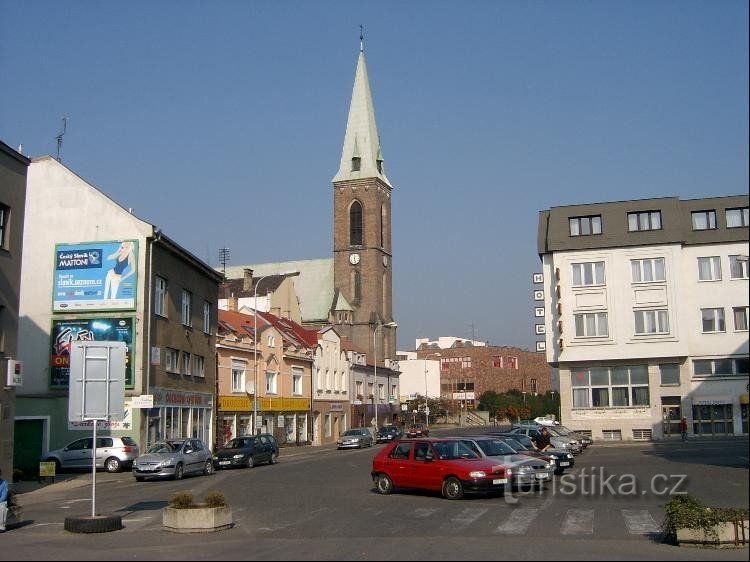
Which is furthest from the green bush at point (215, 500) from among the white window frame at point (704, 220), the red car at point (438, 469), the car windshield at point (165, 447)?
the white window frame at point (704, 220)

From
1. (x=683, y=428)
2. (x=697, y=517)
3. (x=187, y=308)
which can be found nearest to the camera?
(x=697, y=517)

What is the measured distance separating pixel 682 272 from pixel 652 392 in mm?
7709

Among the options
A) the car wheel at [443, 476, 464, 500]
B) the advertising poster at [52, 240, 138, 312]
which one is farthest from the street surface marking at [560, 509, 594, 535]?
the advertising poster at [52, 240, 138, 312]

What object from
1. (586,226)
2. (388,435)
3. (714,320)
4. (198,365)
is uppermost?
(586,226)

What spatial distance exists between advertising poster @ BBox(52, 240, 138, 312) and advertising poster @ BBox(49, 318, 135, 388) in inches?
26.1

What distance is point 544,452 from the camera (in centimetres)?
2783

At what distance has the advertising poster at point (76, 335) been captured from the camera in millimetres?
40250

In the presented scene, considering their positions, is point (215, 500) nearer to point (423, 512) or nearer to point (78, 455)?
point (423, 512)

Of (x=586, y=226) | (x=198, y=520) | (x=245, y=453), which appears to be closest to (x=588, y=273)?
(x=586, y=226)

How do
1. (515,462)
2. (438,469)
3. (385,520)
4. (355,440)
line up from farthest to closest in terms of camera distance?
1. (355,440)
2. (515,462)
3. (438,469)
4. (385,520)

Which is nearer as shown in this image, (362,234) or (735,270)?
(735,270)

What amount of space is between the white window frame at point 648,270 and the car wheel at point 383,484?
3519 centimetres

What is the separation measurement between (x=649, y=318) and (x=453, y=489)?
36001 mm

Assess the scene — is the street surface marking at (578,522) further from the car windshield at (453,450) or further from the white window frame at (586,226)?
the white window frame at (586,226)
